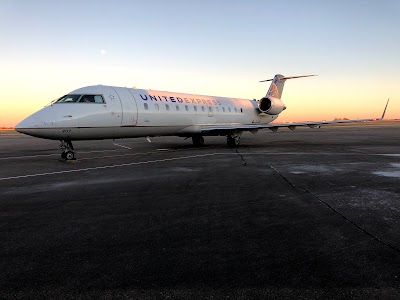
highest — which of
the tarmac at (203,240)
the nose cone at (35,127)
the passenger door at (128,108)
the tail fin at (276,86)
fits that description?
the tail fin at (276,86)

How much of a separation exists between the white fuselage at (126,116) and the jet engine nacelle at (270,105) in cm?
417

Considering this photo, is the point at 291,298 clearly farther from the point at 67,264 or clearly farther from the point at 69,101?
the point at 69,101

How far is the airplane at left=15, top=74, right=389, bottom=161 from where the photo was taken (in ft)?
38.0

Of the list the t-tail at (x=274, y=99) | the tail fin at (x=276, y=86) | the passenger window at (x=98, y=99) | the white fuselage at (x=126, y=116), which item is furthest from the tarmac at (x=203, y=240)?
the tail fin at (x=276, y=86)

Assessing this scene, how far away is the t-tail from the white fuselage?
165 inches

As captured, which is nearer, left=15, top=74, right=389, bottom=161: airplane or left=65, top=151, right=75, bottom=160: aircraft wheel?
left=15, top=74, right=389, bottom=161: airplane

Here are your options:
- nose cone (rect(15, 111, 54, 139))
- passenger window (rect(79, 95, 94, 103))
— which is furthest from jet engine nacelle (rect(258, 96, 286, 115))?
nose cone (rect(15, 111, 54, 139))

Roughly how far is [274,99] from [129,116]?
13.7m

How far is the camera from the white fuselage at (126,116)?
11.5m

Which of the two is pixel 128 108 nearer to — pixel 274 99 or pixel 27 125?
pixel 27 125

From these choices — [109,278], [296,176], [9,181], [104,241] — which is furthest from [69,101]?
[109,278]

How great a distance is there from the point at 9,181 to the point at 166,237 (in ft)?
20.5

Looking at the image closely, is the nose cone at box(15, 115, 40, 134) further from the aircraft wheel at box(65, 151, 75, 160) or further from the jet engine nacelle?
the jet engine nacelle

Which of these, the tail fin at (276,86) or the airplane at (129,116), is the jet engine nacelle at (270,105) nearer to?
the tail fin at (276,86)
